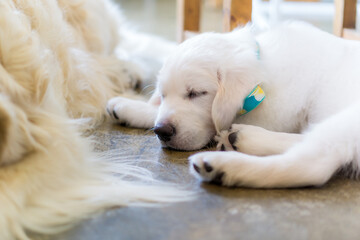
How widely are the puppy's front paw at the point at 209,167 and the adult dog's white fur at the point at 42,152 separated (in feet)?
0.24

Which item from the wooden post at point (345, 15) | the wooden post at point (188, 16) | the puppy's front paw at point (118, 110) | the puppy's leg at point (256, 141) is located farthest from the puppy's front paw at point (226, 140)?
the wooden post at point (188, 16)

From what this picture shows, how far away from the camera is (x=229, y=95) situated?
4.00ft

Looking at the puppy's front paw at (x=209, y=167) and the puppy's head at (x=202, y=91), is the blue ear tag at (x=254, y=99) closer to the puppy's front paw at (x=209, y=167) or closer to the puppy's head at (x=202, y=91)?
the puppy's head at (x=202, y=91)

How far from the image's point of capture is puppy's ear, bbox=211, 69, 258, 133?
47.9 inches

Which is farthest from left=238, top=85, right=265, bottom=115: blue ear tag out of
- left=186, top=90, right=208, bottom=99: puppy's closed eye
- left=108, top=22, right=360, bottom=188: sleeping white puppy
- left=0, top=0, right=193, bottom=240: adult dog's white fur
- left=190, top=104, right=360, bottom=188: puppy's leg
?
left=0, top=0, right=193, bottom=240: adult dog's white fur

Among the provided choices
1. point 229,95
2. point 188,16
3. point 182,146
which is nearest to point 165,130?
point 182,146

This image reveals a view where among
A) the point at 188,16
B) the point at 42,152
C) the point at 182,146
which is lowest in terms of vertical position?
the point at 182,146

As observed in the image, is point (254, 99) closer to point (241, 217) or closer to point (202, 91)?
point (202, 91)

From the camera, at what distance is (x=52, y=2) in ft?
4.73

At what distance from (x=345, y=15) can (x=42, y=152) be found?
1.41 metres

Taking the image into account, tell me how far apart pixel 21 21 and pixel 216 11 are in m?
4.08

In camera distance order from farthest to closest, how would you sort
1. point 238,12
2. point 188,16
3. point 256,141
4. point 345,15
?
point 188,16 < point 345,15 < point 238,12 < point 256,141

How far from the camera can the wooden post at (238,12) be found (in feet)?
5.48

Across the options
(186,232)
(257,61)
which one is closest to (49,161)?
(186,232)
